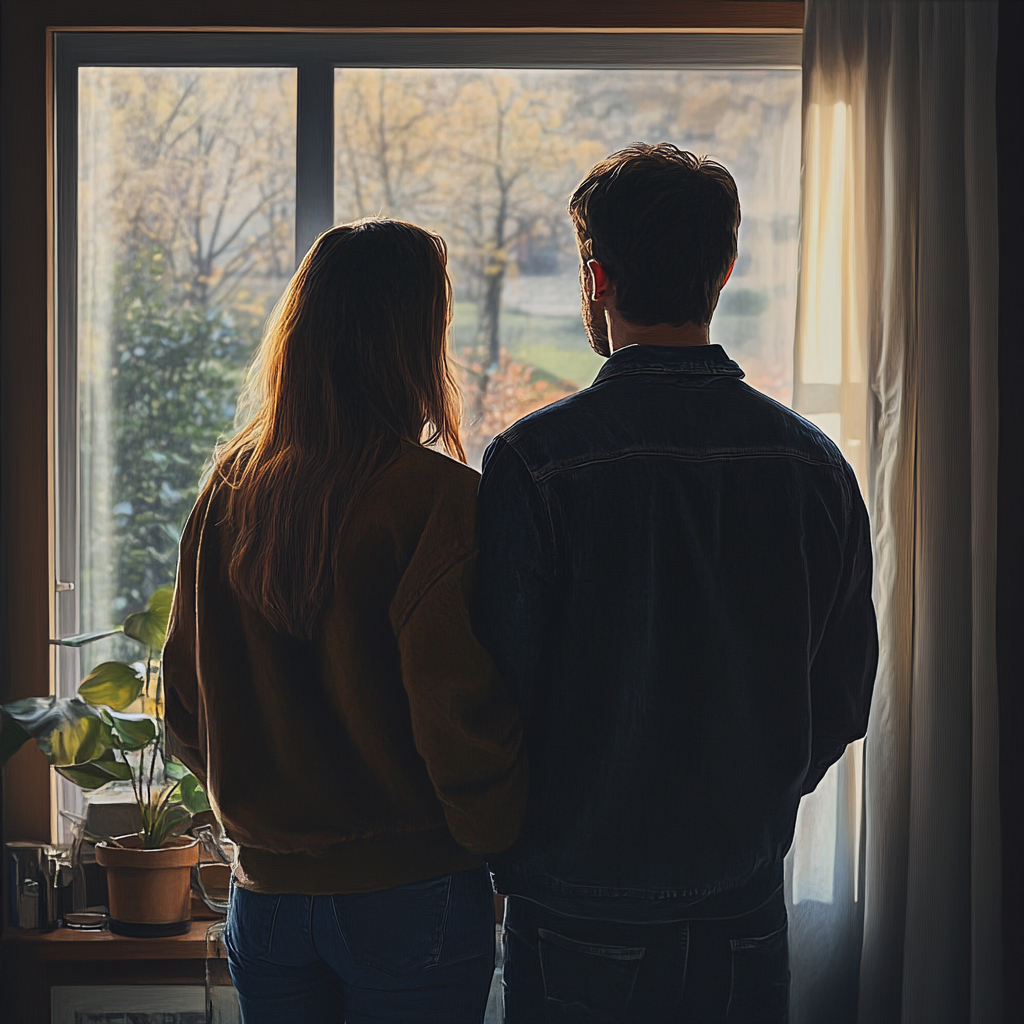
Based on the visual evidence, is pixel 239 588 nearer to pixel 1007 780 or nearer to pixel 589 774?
pixel 589 774

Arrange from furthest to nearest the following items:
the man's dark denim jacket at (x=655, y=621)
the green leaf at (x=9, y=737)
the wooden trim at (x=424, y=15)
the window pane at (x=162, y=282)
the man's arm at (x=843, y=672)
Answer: the window pane at (x=162, y=282) → the wooden trim at (x=424, y=15) → the green leaf at (x=9, y=737) → the man's arm at (x=843, y=672) → the man's dark denim jacket at (x=655, y=621)

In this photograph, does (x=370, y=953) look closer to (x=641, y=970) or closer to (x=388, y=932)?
(x=388, y=932)

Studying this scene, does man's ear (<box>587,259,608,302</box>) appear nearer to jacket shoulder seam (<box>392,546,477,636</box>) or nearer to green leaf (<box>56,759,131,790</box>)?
jacket shoulder seam (<box>392,546,477,636</box>)

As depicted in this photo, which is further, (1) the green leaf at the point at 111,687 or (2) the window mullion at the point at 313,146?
(2) the window mullion at the point at 313,146

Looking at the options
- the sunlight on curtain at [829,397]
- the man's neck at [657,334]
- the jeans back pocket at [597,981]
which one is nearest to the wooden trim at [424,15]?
the sunlight on curtain at [829,397]

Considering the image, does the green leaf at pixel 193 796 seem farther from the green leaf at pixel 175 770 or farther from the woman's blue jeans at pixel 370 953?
the woman's blue jeans at pixel 370 953

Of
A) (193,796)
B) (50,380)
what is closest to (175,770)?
(193,796)

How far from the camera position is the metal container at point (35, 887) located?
6.24ft

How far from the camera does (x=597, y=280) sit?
1.08m

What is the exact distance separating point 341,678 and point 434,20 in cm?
141

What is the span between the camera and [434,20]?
193 cm

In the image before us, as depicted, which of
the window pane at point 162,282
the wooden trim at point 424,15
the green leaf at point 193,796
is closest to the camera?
the green leaf at point 193,796

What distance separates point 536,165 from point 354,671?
4.35 feet

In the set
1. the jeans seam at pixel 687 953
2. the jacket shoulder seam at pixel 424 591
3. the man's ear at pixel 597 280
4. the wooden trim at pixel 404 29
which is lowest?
the jeans seam at pixel 687 953
